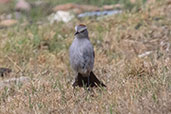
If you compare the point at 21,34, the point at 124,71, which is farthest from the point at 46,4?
the point at 124,71

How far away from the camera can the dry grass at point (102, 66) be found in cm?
481

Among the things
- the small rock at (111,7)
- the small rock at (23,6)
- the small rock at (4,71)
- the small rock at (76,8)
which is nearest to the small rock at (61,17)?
the small rock at (76,8)

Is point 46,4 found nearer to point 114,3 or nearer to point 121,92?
point 114,3

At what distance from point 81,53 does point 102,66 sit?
1384 millimetres

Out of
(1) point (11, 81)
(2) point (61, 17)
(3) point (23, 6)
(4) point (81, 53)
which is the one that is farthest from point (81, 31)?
(3) point (23, 6)

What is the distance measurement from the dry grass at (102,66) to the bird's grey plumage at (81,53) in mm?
294

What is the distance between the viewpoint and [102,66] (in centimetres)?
718

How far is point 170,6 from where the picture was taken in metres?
9.36

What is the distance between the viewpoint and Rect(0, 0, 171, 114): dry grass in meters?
4.81

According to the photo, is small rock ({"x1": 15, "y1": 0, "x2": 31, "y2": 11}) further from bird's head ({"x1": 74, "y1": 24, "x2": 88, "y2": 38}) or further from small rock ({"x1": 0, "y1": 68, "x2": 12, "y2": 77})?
bird's head ({"x1": 74, "y1": 24, "x2": 88, "y2": 38})

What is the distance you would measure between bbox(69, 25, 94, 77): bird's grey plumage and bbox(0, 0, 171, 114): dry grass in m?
0.29

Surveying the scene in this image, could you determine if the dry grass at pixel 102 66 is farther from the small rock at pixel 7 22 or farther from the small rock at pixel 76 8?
the small rock at pixel 76 8

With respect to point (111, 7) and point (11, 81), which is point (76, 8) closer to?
point (111, 7)

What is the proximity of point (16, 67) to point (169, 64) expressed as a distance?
2582 millimetres
